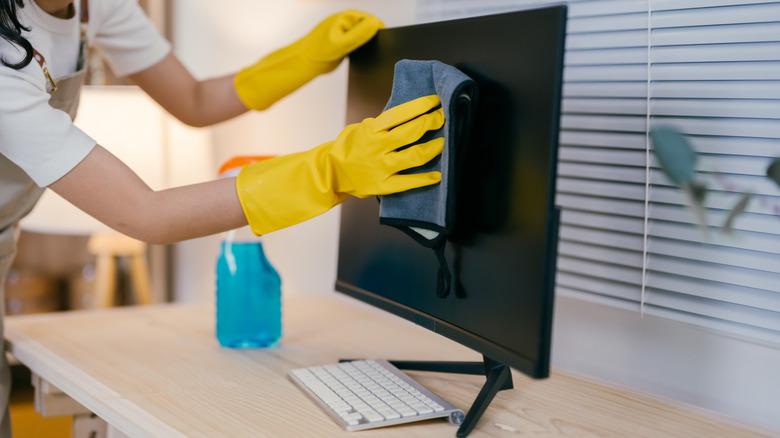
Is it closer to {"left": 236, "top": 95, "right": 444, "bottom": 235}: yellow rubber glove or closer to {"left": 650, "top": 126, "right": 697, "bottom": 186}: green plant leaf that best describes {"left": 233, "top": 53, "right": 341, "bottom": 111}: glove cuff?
{"left": 236, "top": 95, "right": 444, "bottom": 235}: yellow rubber glove

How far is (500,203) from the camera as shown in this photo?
906 mm

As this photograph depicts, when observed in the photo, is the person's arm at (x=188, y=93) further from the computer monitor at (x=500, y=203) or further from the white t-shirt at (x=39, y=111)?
the computer monitor at (x=500, y=203)

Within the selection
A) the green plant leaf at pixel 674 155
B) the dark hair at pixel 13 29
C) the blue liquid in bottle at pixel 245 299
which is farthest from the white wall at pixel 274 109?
the green plant leaf at pixel 674 155

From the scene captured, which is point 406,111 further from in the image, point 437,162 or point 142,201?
point 142,201

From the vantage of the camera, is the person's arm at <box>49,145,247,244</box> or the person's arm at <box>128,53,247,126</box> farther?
the person's arm at <box>128,53,247,126</box>

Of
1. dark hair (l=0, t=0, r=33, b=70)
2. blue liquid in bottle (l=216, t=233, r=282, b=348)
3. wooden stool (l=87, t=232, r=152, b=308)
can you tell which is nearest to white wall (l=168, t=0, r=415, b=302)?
wooden stool (l=87, t=232, r=152, b=308)

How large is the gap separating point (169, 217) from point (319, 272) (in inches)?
34.8

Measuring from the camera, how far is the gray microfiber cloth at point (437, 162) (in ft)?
2.97

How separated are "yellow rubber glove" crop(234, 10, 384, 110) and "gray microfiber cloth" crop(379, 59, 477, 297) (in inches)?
10.3

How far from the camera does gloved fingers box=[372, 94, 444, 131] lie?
3.10 feet

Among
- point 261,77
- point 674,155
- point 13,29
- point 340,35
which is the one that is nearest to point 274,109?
point 261,77

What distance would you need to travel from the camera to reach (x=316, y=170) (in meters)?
0.99

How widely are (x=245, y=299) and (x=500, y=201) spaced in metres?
0.60

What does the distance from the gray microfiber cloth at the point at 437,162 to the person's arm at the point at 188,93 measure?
60 cm
